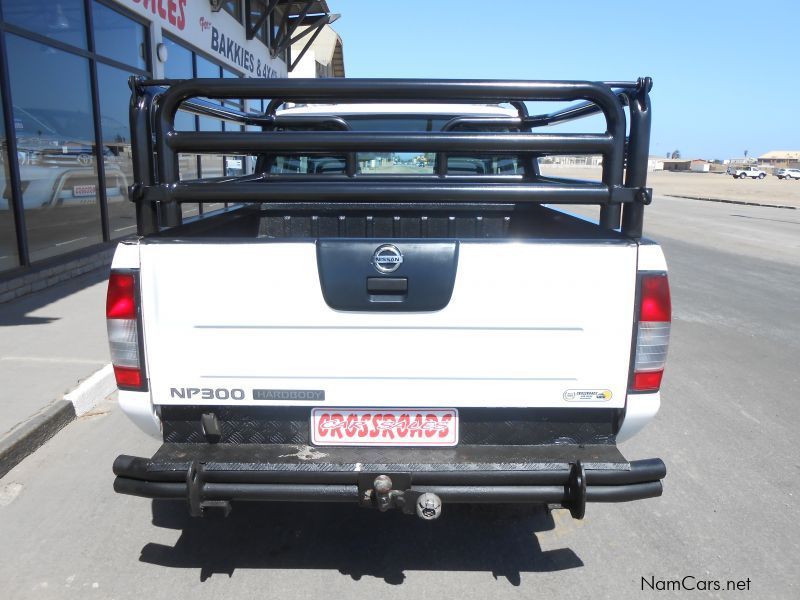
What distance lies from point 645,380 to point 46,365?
4369 millimetres

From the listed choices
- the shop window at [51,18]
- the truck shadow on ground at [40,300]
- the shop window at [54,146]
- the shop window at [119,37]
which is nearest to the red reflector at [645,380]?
the truck shadow on ground at [40,300]

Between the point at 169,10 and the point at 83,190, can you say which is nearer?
the point at 83,190

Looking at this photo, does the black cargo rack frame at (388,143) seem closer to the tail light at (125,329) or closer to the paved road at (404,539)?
the tail light at (125,329)

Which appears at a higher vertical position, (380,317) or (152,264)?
(152,264)

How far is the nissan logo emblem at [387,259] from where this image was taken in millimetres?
2377

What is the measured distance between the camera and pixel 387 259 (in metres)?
2.38

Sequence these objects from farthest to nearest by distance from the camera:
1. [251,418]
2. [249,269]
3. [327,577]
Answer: [327,577] → [251,418] → [249,269]

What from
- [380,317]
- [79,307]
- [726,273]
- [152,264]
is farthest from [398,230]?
[726,273]

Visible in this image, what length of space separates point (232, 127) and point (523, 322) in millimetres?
17043

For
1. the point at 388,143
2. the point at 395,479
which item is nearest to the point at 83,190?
the point at 388,143

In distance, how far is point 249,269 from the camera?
7.73 ft

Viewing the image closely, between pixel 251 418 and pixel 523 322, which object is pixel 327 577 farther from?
pixel 523 322

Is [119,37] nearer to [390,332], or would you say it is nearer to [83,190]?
[83,190]

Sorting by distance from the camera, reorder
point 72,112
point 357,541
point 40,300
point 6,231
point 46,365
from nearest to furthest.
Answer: point 357,541 < point 46,365 < point 40,300 < point 6,231 < point 72,112
